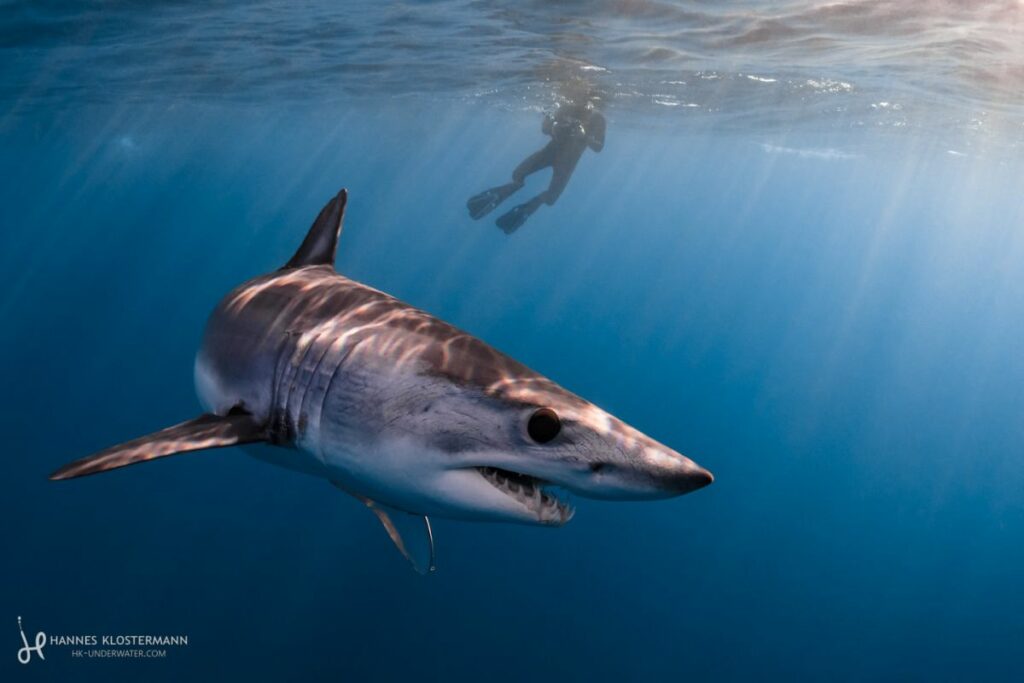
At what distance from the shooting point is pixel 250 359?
375cm

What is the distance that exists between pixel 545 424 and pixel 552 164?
721 inches

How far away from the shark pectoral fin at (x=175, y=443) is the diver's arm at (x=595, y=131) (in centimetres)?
1874

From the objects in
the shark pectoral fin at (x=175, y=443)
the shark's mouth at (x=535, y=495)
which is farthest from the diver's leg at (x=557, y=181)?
the shark's mouth at (x=535, y=495)

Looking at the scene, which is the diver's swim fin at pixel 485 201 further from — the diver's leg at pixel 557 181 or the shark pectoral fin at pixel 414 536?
the shark pectoral fin at pixel 414 536

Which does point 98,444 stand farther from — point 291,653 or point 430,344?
point 430,344

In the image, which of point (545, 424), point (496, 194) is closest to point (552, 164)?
point (496, 194)

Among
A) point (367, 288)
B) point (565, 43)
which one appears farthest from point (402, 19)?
point (367, 288)

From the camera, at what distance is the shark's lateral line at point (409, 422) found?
8.34 ft

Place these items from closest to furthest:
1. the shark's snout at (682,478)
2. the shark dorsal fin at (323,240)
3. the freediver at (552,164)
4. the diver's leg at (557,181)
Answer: the shark's snout at (682,478) → the shark dorsal fin at (323,240) → the freediver at (552,164) → the diver's leg at (557,181)

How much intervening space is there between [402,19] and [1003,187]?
3942 centimetres

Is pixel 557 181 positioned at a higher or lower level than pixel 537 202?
higher

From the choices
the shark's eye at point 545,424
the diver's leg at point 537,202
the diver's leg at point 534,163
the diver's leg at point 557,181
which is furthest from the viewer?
the diver's leg at point 557,181

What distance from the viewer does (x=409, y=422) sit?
2814mm

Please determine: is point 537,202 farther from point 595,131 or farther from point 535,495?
point 535,495
